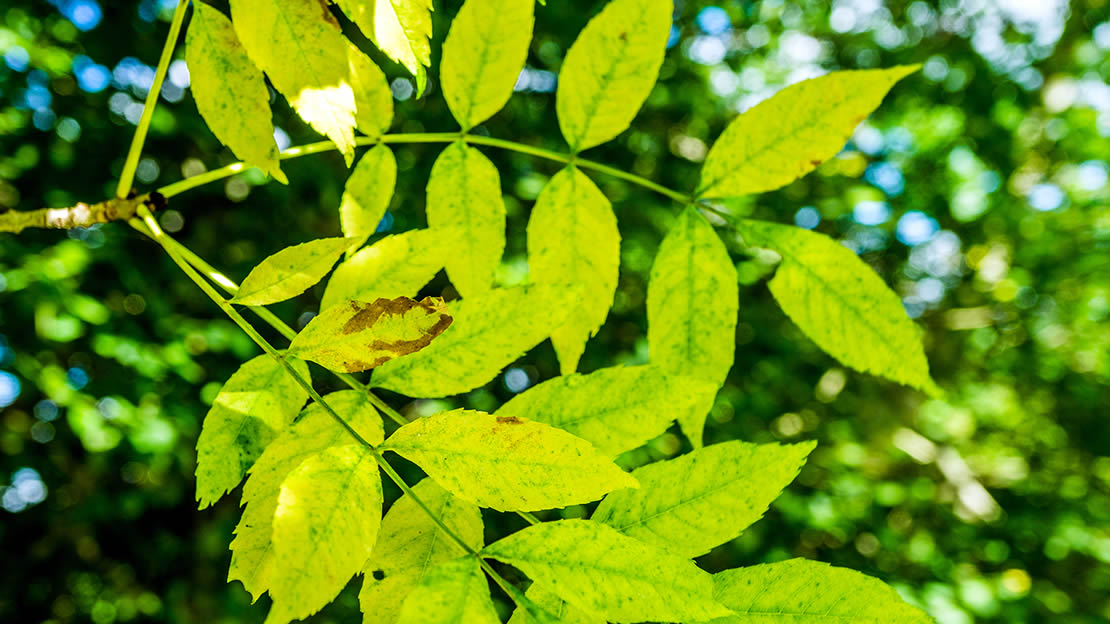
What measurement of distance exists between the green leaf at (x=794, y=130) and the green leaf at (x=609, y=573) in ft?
1.57

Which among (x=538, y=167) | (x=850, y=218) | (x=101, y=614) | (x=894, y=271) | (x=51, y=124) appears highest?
(x=51, y=124)

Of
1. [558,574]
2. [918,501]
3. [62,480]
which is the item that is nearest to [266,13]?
[558,574]

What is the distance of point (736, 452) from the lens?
0.67m

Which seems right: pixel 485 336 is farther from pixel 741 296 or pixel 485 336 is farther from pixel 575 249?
pixel 741 296

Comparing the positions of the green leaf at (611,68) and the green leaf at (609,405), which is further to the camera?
the green leaf at (611,68)

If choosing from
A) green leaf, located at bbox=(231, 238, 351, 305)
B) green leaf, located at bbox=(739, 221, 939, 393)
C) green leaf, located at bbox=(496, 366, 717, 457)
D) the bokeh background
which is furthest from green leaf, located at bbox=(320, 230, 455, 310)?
the bokeh background

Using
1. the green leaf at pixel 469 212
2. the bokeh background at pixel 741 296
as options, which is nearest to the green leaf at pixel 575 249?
the green leaf at pixel 469 212

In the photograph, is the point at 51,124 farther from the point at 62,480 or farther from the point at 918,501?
the point at 918,501

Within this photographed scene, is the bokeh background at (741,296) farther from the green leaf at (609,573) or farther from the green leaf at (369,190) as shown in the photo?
the green leaf at (609,573)

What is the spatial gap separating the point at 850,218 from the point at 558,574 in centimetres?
302

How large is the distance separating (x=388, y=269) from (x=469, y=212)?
0.18 m

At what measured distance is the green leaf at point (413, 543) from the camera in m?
0.61

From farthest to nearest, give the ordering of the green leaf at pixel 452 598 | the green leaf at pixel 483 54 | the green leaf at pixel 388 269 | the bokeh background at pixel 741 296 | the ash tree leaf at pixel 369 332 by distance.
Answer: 1. the bokeh background at pixel 741 296
2. the green leaf at pixel 483 54
3. the green leaf at pixel 388 269
4. the ash tree leaf at pixel 369 332
5. the green leaf at pixel 452 598

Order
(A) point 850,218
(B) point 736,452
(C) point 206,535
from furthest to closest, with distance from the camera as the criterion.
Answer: (A) point 850,218, (C) point 206,535, (B) point 736,452
